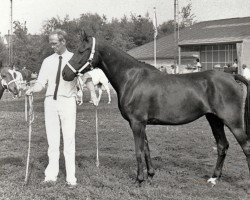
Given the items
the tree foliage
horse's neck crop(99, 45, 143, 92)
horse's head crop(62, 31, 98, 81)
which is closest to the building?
the tree foliage

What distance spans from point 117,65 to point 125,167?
230 centimetres

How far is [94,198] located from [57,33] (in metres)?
2.69

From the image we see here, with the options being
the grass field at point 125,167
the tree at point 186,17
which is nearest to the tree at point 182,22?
the tree at point 186,17

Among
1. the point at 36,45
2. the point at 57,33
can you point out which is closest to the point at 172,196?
the point at 57,33

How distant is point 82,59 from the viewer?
6281mm

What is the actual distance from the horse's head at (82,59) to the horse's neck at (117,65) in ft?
0.86

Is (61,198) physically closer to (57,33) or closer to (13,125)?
(57,33)

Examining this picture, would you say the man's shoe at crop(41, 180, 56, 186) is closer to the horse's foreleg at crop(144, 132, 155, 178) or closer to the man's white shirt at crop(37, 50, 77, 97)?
the man's white shirt at crop(37, 50, 77, 97)

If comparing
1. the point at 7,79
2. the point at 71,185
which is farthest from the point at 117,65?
the point at 7,79

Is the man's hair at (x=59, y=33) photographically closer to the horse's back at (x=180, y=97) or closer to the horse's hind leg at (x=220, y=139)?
the horse's back at (x=180, y=97)

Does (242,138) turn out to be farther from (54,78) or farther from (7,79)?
(7,79)

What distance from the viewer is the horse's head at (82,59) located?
244 inches

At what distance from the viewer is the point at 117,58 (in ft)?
21.6

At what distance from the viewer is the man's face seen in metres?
6.26
